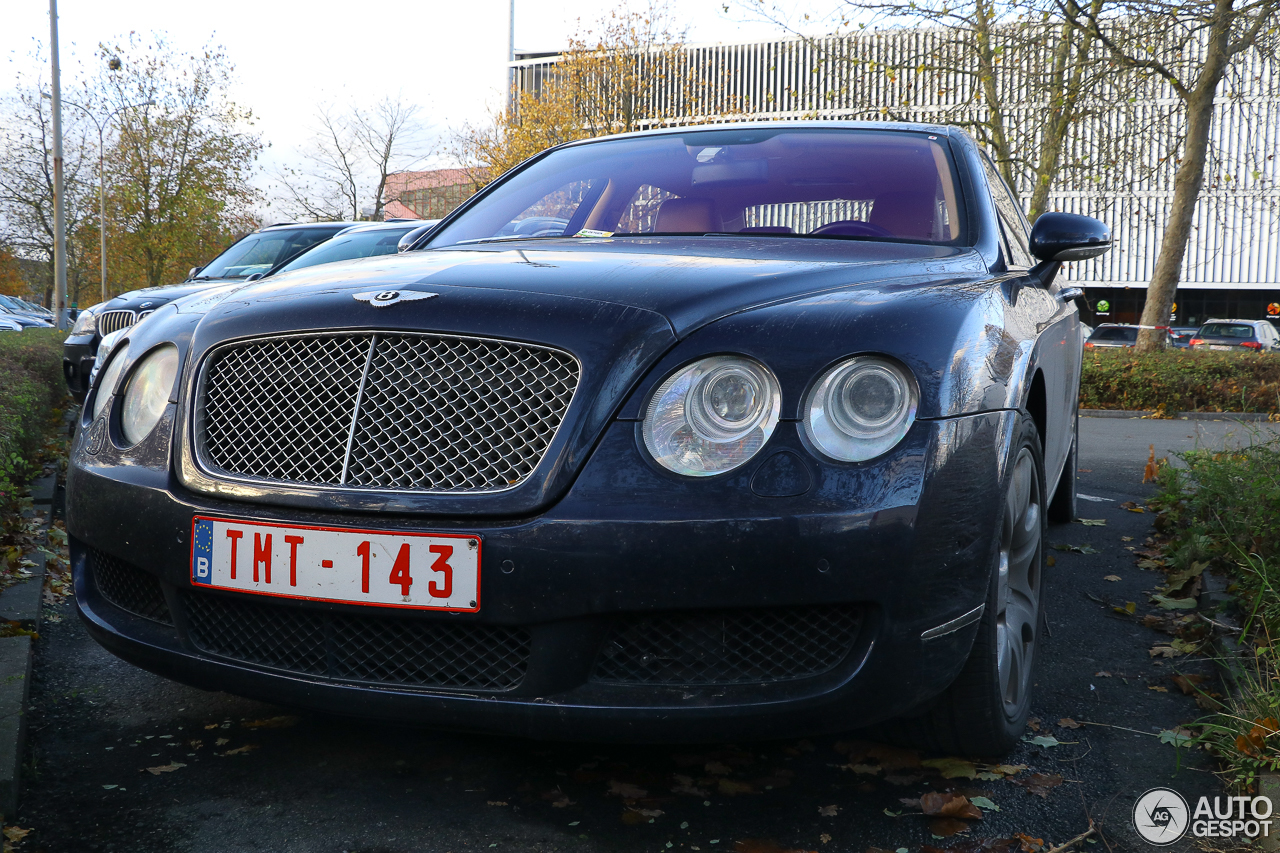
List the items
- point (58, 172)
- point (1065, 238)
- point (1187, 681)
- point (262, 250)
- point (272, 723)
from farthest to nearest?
point (58, 172), point (262, 250), point (1065, 238), point (1187, 681), point (272, 723)

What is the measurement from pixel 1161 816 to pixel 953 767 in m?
0.43

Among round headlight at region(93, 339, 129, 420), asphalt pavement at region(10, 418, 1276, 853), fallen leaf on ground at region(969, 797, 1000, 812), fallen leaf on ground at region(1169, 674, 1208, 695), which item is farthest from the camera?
fallen leaf on ground at region(1169, 674, 1208, 695)

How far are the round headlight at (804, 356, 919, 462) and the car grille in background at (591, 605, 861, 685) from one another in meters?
0.30

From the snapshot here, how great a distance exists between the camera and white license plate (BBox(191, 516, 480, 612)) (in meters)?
1.94

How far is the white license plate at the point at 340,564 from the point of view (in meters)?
1.94

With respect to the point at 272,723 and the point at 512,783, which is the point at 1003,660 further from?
the point at 272,723

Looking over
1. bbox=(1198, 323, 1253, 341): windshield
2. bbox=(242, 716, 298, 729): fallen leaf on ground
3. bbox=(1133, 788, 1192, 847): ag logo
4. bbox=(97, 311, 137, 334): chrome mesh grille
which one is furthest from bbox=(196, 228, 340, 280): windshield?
bbox=(1198, 323, 1253, 341): windshield

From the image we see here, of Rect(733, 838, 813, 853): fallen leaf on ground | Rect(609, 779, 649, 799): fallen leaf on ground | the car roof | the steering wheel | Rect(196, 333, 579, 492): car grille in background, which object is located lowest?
Rect(733, 838, 813, 853): fallen leaf on ground

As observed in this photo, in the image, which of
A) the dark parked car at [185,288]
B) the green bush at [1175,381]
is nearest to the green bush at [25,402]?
the dark parked car at [185,288]

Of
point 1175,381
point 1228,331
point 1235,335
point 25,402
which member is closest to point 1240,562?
point 25,402

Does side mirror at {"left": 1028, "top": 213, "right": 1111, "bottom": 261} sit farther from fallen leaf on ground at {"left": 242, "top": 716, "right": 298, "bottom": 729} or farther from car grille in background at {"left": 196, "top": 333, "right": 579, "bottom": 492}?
Answer: fallen leaf on ground at {"left": 242, "top": 716, "right": 298, "bottom": 729}

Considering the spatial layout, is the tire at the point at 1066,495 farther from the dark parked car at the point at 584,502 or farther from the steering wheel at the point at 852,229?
the dark parked car at the point at 584,502

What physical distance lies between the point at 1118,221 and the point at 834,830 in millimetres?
55282

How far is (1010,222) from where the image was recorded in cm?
374
